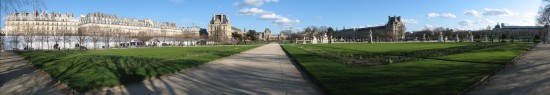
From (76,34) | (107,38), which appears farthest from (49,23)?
(107,38)

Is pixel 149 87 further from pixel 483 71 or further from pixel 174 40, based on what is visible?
pixel 174 40

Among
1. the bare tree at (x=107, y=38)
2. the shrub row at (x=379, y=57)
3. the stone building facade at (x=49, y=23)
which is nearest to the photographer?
the shrub row at (x=379, y=57)

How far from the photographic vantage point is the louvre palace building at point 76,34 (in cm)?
9256

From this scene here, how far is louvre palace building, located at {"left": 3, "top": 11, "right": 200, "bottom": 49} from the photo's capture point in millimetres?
92562

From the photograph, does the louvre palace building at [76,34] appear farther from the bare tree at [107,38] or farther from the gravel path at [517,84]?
the gravel path at [517,84]

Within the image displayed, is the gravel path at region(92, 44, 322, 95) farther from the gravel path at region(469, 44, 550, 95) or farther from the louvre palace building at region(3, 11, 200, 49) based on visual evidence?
the louvre palace building at region(3, 11, 200, 49)

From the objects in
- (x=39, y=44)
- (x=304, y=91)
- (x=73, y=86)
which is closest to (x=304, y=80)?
(x=304, y=91)

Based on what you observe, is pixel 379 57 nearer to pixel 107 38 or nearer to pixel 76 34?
pixel 107 38

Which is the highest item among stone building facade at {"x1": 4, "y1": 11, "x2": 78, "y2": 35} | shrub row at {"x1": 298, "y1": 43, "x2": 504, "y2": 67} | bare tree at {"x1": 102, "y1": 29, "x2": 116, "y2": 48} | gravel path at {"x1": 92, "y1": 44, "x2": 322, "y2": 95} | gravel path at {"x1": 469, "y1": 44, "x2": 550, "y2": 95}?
stone building facade at {"x1": 4, "y1": 11, "x2": 78, "y2": 35}

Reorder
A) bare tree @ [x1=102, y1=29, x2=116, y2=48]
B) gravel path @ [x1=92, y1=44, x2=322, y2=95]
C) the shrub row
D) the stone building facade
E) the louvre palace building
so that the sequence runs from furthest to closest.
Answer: the stone building facade, bare tree @ [x1=102, y1=29, x2=116, y2=48], the louvre palace building, the shrub row, gravel path @ [x1=92, y1=44, x2=322, y2=95]

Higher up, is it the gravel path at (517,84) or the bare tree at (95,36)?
the bare tree at (95,36)

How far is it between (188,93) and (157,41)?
120381 millimetres

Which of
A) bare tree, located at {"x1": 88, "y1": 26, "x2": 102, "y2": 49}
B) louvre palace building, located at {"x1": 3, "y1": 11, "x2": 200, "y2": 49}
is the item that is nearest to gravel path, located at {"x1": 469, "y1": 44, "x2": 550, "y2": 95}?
louvre palace building, located at {"x1": 3, "y1": 11, "x2": 200, "y2": 49}

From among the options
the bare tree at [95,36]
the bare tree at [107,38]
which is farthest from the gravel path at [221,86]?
the bare tree at [107,38]
